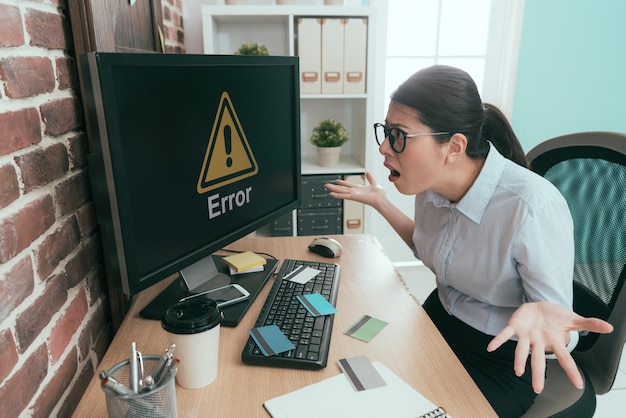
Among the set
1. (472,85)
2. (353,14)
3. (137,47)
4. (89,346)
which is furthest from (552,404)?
(353,14)

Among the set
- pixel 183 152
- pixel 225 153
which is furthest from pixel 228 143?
pixel 183 152

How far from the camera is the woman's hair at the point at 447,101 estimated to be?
1.10m

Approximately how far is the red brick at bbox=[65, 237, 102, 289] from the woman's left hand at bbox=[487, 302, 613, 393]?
738mm

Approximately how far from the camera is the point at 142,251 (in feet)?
2.82

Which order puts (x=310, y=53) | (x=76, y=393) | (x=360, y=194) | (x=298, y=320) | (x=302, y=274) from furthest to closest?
(x=310, y=53) < (x=360, y=194) < (x=302, y=274) < (x=298, y=320) < (x=76, y=393)

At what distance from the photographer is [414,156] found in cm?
115

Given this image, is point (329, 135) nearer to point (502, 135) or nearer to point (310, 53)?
point (310, 53)

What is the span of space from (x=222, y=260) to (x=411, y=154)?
586 mm

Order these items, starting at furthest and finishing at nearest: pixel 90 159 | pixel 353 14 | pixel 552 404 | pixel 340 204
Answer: pixel 340 204
pixel 353 14
pixel 552 404
pixel 90 159

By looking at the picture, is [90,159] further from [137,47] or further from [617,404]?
[617,404]

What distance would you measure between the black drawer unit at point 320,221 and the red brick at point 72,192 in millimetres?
1557

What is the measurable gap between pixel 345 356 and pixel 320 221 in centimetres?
161

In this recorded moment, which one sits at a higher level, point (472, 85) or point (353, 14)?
point (353, 14)

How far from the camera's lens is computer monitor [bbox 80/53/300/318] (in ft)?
2.54
